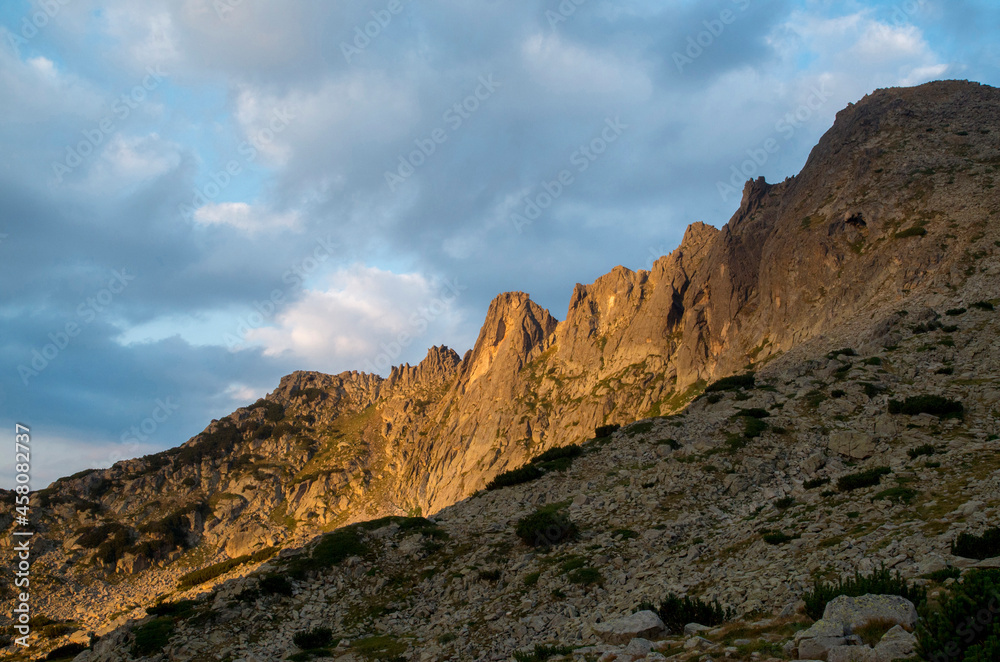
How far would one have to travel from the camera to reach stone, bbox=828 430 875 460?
27.5 m

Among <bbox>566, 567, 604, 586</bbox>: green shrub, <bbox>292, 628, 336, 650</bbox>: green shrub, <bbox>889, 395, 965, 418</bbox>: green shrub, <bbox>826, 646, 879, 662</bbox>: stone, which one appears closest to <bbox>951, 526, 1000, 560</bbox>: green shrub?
<bbox>826, 646, 879, 662</bbox>: stone

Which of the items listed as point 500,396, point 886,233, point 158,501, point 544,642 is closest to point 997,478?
point 544,642

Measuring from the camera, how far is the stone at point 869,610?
29.3 feet

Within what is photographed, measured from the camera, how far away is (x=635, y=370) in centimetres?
12912

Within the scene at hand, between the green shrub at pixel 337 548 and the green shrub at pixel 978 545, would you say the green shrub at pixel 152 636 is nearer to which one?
the green shrub at pixel 337 548

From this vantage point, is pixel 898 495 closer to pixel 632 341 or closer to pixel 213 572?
pixel 213 572

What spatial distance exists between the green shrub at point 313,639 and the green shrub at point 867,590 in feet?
56.4

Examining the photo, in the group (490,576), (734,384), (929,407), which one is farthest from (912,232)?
(490,576)

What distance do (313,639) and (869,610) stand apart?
19183mm

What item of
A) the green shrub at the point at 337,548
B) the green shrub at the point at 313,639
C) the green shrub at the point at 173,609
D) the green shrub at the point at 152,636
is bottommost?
the green shrub at the point at 313,639

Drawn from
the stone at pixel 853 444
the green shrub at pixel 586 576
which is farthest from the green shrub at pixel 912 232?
the green shrub at pixel 586 576

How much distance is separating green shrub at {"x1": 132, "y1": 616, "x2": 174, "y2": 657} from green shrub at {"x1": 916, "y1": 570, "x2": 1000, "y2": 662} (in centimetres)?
2436

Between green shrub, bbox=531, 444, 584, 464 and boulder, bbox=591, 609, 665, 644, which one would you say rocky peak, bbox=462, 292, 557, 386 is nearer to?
green shrub, bbox=531, 444, 584, 464

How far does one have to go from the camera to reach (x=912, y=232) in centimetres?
6725
